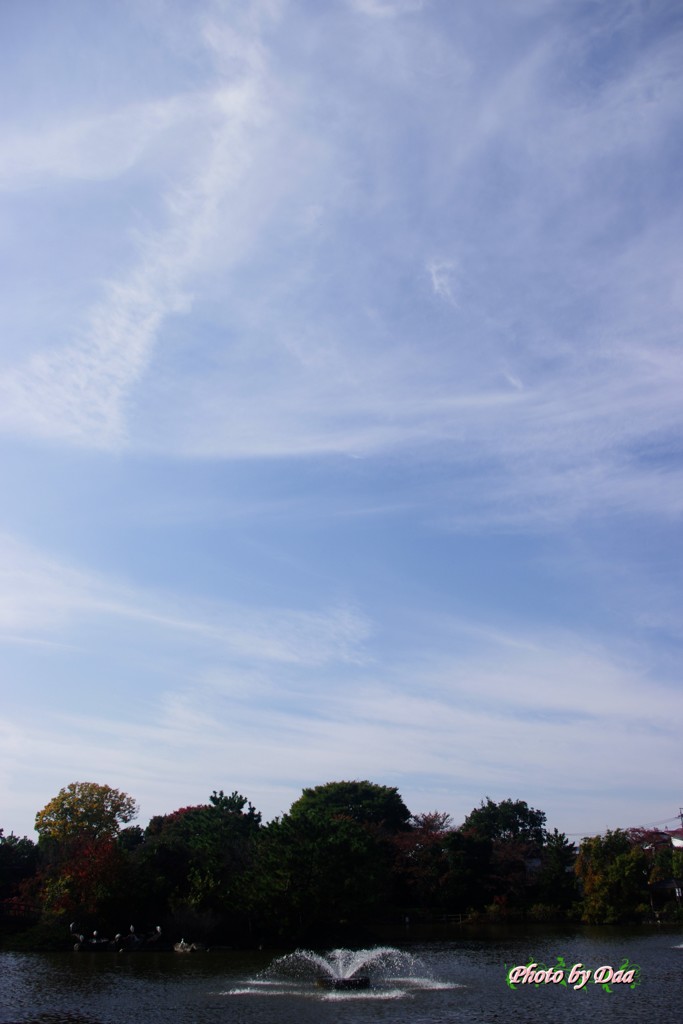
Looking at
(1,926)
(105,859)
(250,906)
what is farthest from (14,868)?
(250,906)

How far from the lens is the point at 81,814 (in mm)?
66250

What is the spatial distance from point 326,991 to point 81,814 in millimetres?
46645

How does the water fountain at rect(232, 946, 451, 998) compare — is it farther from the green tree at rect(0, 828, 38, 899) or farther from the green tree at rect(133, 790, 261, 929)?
the green tree at rect(0, 828, 38, 899)

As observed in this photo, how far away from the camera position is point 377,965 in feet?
106

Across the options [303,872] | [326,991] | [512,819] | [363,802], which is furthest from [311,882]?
[512,819]

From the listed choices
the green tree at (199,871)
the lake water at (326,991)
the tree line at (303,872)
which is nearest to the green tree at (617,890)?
the tree line at (303,872)

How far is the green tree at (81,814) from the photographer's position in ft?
213

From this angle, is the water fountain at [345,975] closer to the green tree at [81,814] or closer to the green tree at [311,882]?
the green tree at [311,882]

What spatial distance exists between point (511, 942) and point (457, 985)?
1691 cm

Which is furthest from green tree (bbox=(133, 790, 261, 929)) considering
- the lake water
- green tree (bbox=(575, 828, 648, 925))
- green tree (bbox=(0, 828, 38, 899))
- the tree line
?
green tree (bbox=(575, 828, 648, 925))

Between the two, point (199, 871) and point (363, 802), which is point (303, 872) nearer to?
point (199, 871)

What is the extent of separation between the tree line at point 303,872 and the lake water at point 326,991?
10.7 feet

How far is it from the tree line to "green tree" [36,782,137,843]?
0.09 m

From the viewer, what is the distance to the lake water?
2155 centimetres
